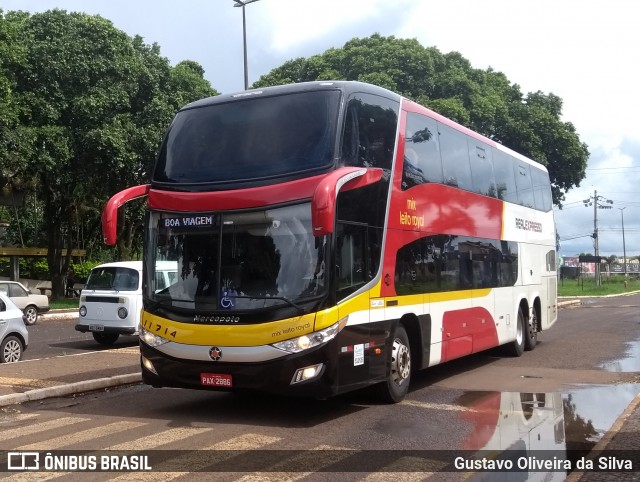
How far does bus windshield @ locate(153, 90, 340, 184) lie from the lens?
8.65m

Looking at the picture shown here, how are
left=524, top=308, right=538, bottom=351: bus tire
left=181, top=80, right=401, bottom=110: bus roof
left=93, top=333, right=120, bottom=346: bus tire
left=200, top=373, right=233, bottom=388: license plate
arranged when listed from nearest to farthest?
left=200, top=373, right=233, bottom=388: license plate, left=181, top=80, right=401, bottom=110: bus roof, left=524, top=308, right=538, bottom=351: bus tire, left=93, top=333, right=120, bottom=346: bus tire

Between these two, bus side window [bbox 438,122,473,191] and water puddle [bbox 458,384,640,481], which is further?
bus side window [bbox 438,122,473,191]

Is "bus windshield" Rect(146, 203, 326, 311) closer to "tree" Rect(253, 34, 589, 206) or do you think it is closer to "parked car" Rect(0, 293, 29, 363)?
"parked car" Rect(0, 293, 29, 363)

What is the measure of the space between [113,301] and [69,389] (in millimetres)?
6528

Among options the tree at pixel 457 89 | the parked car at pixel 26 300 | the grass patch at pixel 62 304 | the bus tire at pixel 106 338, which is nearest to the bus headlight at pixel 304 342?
the bus tire at pixel 106 338

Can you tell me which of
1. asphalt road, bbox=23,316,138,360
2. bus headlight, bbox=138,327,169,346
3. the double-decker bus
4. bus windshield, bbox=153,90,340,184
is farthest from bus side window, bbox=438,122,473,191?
asphalt road, bbox=23,316,138,360

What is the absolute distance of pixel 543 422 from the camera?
341 inches

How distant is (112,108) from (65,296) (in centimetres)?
1378

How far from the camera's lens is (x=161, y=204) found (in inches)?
360

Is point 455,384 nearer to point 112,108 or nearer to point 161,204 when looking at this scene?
point 161,204

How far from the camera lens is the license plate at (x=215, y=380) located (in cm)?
838

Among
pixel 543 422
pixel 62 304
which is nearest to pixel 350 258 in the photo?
pixel 543 422

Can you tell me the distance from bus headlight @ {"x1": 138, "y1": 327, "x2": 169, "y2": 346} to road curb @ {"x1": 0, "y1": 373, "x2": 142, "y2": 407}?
2219mm

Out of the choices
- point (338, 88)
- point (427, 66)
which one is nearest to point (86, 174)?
point (427, 66)
